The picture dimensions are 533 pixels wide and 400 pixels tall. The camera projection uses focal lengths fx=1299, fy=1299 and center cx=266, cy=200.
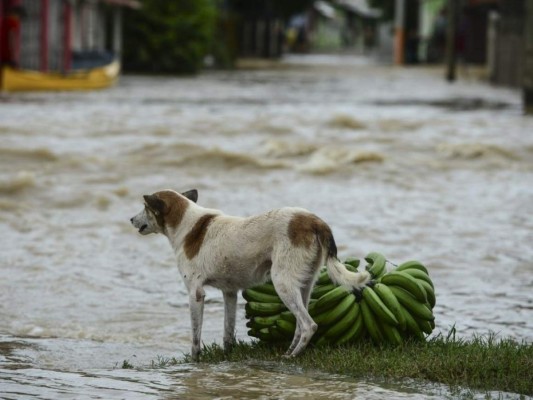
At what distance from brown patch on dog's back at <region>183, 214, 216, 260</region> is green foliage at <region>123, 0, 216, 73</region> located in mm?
40119

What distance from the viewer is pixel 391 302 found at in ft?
23.3

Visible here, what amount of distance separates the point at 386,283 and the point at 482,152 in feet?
44.0

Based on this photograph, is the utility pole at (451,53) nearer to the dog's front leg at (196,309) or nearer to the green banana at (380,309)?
the green banana at (380,309)

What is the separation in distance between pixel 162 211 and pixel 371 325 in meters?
1.31

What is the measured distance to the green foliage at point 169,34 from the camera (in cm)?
4731

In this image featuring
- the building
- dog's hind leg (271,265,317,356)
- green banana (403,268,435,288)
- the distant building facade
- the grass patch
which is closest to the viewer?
the grass patch

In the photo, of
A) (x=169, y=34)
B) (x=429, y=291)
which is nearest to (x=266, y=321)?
(x=429, y=291)

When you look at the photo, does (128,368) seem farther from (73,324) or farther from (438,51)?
(438,51)

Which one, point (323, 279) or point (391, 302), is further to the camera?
point (323, 279)

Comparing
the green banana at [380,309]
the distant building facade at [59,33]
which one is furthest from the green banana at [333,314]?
the distant building facade at [59,33]

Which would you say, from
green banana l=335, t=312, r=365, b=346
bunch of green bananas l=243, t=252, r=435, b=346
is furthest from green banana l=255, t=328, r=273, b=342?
green banana l=335, t=312, r=365, b=346

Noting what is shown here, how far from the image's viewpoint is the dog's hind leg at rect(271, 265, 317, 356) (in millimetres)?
6625

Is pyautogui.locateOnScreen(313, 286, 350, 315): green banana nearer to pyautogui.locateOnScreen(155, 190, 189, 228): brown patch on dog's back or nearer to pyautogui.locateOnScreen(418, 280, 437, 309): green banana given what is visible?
pyautogui.locateOnScreen(418, 280, 437, 309): green banana

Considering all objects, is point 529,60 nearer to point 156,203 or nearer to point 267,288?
point 267,288
